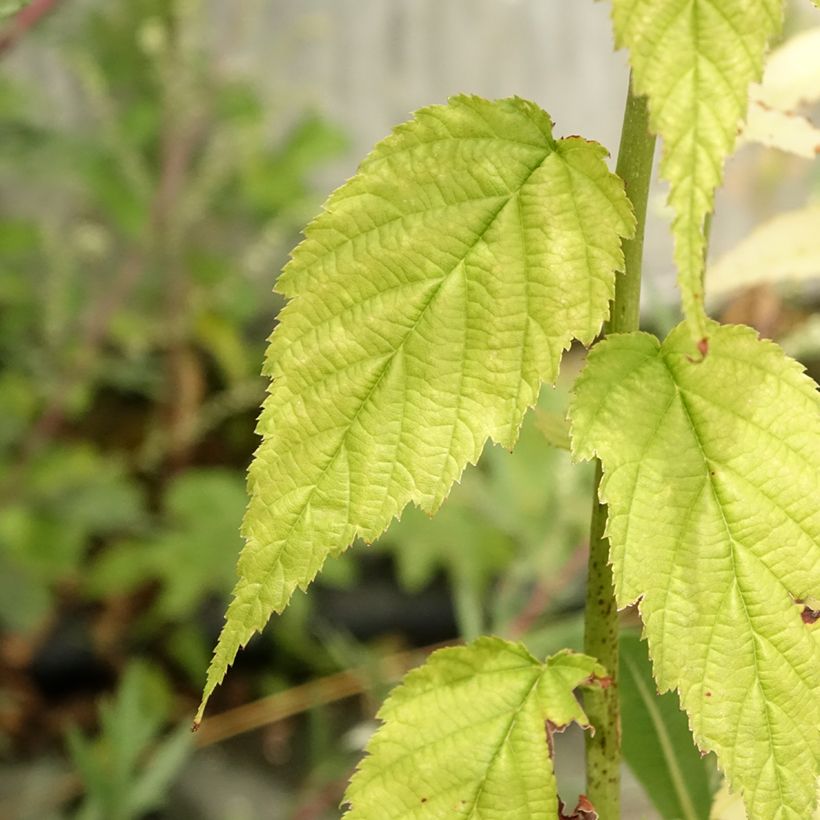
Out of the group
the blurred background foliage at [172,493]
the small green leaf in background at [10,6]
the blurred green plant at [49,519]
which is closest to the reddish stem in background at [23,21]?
the blurred background foliage at [172,493]

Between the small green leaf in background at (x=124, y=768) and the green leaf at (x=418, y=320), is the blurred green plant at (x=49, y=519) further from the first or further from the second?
the green leaf at (x=418, y=320)

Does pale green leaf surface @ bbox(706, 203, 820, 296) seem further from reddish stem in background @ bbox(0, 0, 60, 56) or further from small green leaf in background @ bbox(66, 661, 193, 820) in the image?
small green leaf in background @ bbox(66, 661, 193, 820)

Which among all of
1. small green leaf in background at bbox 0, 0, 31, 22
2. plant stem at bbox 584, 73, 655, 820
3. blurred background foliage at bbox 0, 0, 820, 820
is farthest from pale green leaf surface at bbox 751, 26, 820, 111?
blurred background foliage at bbox 0, 0, 820, 820

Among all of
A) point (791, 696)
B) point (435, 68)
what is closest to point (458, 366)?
point (791, 696)

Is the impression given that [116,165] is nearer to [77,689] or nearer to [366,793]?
[77,689]

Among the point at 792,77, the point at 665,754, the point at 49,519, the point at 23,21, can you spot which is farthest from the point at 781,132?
the point at 49,519

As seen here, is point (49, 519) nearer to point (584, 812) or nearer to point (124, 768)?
point (124, 768)

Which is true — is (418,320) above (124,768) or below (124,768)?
below
